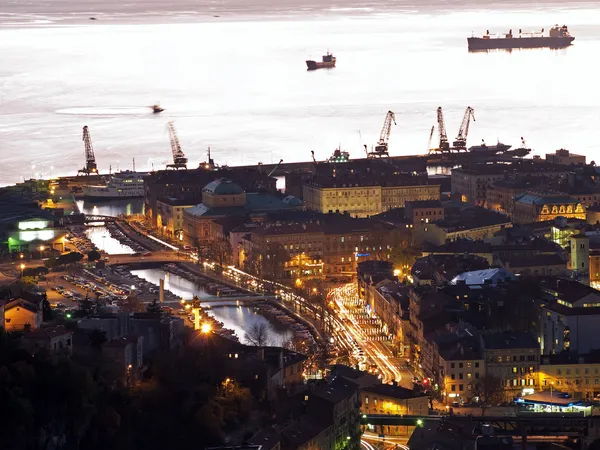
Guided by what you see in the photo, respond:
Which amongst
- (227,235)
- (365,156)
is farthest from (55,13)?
(227,235)

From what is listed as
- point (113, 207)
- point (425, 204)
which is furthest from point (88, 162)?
point (425, 204)

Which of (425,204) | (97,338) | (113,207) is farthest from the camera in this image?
(113,207)

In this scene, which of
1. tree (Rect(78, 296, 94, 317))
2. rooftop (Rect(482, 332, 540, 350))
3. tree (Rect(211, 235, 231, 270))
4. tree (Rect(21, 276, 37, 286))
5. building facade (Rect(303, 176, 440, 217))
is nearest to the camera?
tree (Rect(78, 296, 94, 317))

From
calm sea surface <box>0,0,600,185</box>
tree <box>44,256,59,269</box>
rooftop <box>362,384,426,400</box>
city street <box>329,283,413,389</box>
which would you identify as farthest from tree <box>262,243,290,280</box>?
calm sea surface <box>0,0,600,185</box>

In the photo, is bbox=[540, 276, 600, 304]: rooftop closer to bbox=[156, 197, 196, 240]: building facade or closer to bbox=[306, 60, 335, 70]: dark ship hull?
bbox=[156, 197, 196, 240]: building facade

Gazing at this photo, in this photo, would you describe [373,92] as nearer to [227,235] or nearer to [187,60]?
[187,60]

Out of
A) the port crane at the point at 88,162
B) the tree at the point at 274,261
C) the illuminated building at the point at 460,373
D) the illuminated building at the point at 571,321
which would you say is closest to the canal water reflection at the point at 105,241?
the tree at the point at 274,261

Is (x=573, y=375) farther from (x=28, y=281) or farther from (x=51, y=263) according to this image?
(x=51, y=263)
